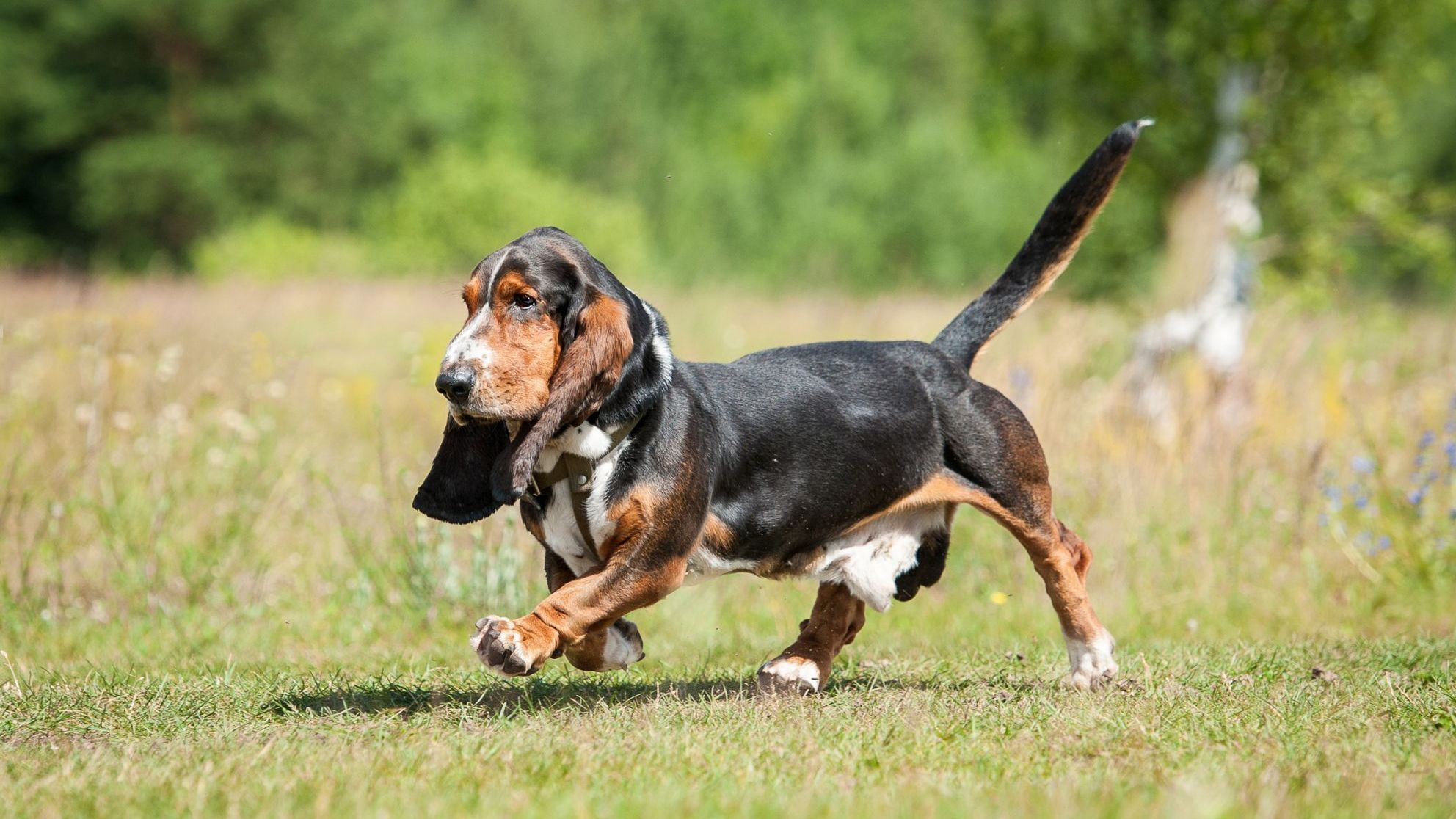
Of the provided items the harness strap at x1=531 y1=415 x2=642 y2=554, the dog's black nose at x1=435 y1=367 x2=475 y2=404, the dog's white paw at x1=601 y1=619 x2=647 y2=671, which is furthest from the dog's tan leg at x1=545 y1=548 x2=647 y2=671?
the dog's black nose at x1=435 y1=367 x2=475 y2=404

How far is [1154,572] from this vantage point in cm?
760

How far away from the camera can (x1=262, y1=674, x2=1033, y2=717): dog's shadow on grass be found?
451 cm

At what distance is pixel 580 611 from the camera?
13.7 feet

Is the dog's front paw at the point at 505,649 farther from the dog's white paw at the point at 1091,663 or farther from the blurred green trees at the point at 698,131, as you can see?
the blurred green trees at the point at 698,131

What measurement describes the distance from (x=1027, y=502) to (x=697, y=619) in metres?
2.41

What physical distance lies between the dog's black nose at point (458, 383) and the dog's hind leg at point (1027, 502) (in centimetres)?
195

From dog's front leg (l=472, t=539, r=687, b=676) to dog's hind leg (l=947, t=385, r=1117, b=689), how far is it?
4.28ft

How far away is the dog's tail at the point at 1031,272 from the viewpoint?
5438 millimetres

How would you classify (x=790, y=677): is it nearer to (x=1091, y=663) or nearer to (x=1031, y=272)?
(x=1091, y=663)

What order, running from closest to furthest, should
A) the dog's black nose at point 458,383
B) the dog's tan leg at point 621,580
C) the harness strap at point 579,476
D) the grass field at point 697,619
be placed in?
the grass field at point 697,619
the dog's black nose at point 458,383
the dog's tan leg at point 621,580
the harness strap at point 579,476

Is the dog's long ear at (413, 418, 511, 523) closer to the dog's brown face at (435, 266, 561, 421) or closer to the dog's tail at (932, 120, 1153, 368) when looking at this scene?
the dog's brown face at (435, 266, 561, 421)

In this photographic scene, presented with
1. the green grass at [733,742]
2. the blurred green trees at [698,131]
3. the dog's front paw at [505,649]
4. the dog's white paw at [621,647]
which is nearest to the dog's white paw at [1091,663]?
the green grass at [733,742]

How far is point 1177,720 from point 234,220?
33.6 m

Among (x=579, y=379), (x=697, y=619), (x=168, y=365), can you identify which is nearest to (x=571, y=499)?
(x=579, y=379)
